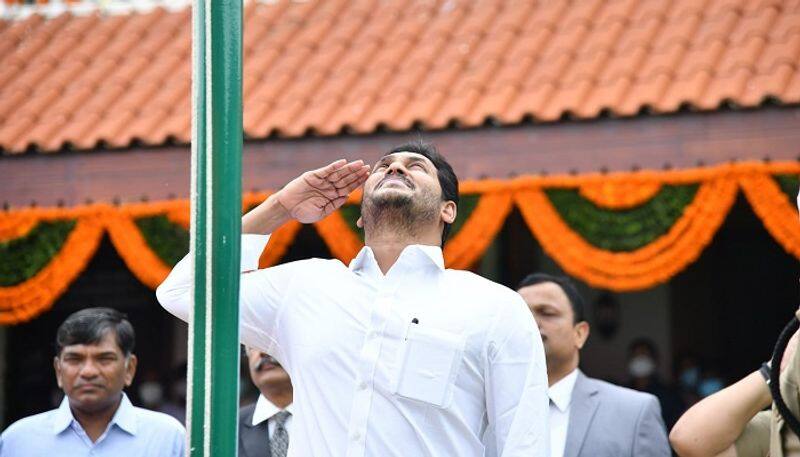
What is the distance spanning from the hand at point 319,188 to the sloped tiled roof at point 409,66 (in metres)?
3.85

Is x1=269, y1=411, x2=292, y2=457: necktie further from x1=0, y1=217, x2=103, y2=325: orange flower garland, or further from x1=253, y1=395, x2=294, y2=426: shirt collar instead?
x1=0, y1=217, x2=103, y2=325: orange flower garland

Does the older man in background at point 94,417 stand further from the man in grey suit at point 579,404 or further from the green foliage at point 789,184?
the green foliage at point 789,184

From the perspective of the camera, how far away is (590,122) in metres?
7.36

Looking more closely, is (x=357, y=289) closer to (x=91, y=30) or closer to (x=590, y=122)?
(x=590, y=122)

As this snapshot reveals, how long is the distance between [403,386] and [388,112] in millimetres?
4629

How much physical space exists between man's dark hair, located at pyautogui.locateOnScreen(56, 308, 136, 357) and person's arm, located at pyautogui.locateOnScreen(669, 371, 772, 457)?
8.73 feet

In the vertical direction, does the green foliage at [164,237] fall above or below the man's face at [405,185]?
below

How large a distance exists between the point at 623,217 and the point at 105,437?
11.1 feet

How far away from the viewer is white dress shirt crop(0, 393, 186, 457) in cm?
500

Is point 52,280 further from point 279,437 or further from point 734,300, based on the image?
point 734,300

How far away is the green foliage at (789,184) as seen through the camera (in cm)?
694

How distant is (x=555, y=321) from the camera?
5.21m

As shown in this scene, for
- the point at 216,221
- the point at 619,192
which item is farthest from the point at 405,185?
the point at 619,192

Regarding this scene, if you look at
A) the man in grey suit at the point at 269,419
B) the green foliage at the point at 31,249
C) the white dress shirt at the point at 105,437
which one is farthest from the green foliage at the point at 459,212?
the white dress shirt at the point at 105,437
